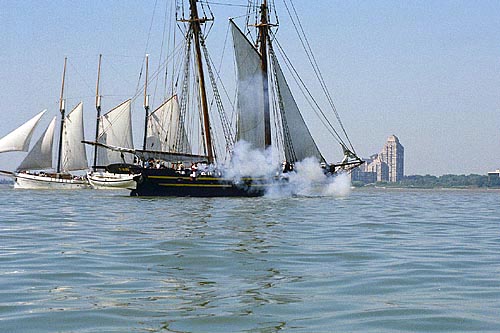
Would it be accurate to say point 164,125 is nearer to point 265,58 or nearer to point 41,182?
point 41,182

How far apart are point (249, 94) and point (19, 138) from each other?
4027cm


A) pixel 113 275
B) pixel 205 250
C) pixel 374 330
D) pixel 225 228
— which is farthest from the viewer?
pixel 225 228

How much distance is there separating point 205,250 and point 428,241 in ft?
20.6

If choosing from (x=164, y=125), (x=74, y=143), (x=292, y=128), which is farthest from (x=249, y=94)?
(x=74, y=143)

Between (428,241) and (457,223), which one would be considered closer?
(428,241)

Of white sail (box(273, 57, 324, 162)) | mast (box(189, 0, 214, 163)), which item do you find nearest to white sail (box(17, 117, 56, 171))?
mast (box(189, 0, 214, 163))

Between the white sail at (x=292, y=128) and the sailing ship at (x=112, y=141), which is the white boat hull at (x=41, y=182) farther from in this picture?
the white sail at (x=292, y=128)

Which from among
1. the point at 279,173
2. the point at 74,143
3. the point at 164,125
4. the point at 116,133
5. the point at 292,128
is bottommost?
the point at 279,173

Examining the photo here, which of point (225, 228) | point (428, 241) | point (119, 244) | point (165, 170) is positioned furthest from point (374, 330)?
point (165, 170)

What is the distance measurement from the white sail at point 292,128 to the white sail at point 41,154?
4370cm

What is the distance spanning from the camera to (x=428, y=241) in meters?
19.3

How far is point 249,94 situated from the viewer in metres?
62.4

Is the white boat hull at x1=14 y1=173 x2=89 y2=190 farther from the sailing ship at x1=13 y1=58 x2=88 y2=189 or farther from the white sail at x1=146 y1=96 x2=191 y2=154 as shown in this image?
the white sail at x1=146 y1=96 x2=191 y2=154

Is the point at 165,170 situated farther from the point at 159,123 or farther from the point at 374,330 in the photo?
the point at 374,330
